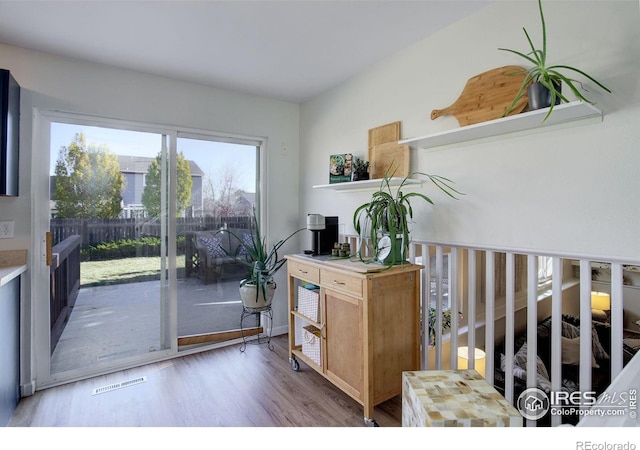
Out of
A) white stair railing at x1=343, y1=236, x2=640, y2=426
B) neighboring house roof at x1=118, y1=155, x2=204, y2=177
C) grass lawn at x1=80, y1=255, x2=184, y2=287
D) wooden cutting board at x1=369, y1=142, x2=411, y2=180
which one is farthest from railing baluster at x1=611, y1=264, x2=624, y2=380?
neighboring house roof at x1=118, y1=155, x2=204, y2=177

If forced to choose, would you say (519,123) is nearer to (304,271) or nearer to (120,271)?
A: (304,271)

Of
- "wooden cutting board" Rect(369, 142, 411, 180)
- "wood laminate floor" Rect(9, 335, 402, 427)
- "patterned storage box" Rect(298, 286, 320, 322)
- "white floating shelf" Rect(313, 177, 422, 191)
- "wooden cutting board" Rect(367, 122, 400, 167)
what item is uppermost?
"wooden cutting board" Rect(367, 122, 400, 167)

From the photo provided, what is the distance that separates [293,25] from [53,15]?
1.42m

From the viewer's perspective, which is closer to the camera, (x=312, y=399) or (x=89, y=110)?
(x=312, y=399)

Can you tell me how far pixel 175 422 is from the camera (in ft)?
6.35

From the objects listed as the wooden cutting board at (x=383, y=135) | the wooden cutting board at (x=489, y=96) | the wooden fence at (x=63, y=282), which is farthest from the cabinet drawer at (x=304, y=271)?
the wooden fence at (x=63, y=282)

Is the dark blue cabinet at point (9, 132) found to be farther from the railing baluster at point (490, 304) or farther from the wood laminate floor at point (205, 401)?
the railing baluster at point (490, 304)

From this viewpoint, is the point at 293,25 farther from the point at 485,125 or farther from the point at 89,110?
the point at 89,110

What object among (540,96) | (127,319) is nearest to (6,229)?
(127,319)

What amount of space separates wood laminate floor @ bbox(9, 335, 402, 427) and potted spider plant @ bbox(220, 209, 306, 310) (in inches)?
22.0

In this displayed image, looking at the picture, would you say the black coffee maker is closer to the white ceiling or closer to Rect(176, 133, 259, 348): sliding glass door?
Rect(176, 133, 259, 348): sliding glass door

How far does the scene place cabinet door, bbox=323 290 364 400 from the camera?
195 cm
